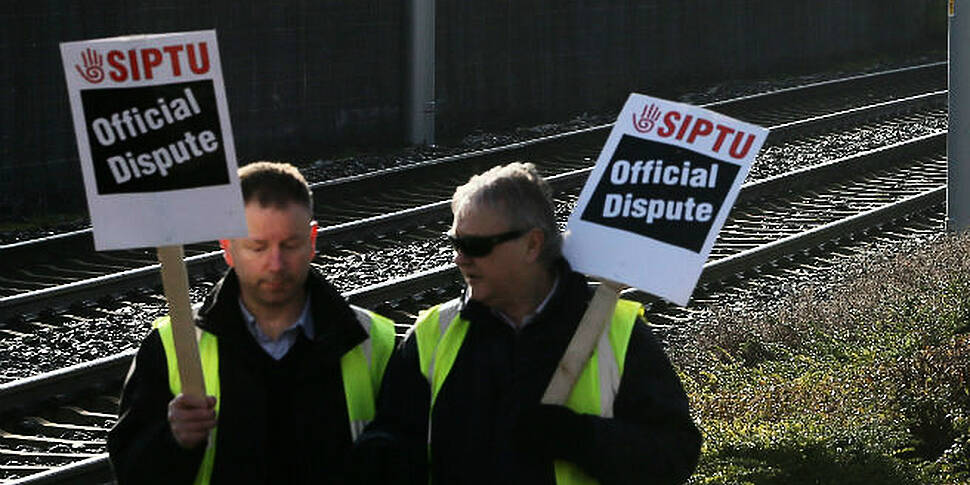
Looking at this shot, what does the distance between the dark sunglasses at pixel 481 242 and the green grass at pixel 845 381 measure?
2.42m

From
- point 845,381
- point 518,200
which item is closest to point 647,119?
point 518,200

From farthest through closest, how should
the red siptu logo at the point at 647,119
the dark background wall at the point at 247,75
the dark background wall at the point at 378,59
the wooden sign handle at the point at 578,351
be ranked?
the dark background wall at the point at 378,59 < the dark background wall at the point at 247,75 < the red siptu logo at the point at 647,119 < the wooden sign handle at the point at 578,351

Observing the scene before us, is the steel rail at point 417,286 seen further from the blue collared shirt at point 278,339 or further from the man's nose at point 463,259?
the man's nose at point 463,259

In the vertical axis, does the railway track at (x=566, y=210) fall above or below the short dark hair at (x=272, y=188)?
below

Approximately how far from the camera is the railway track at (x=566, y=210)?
8.84 metres

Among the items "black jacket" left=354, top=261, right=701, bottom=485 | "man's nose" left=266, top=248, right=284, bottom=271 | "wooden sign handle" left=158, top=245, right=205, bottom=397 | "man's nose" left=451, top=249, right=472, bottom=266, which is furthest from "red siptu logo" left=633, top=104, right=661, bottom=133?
"wooden sign handle" left=158, top=245, right=205, bottom=397

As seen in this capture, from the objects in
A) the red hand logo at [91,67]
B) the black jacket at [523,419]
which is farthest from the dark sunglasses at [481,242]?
the red hand logo at [91,67]

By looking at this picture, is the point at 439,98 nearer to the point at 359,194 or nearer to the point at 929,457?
the point at 359,194

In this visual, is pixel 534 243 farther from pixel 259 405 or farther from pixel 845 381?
pixel 845 381

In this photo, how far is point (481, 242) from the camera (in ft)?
14.5

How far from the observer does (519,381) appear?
4.40 metres

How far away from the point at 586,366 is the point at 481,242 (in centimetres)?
39

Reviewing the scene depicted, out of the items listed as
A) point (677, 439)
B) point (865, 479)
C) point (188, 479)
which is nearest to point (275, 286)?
point (188, 479)

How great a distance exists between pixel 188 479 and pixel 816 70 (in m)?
22.5
